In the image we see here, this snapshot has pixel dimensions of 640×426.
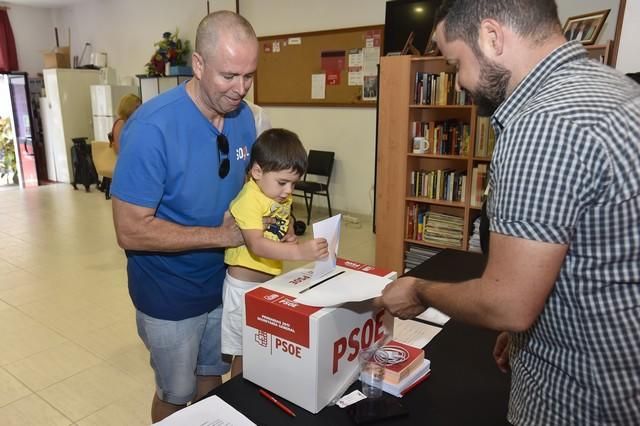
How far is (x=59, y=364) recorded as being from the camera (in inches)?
110

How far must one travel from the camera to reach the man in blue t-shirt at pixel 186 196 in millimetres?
1359

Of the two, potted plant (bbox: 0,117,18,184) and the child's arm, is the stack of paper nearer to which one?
the child's arm

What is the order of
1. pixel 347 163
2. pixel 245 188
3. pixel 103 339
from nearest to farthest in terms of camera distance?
pixel 245 188
pixel 103 339
pixel 347 163

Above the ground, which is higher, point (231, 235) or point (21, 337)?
point (231, 235)

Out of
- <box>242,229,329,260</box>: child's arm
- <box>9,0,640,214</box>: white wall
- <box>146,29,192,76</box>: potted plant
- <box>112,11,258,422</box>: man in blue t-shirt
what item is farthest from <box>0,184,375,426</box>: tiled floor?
<box>146,29,192,76</box>: potted plant

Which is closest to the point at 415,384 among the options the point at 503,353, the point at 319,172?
the point at 503,353

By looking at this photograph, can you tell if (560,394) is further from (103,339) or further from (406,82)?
(406,82)

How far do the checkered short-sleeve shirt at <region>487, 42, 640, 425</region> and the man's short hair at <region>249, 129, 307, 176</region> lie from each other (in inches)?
29.3

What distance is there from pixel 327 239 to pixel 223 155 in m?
0.49

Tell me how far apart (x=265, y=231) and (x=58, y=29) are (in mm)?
10018

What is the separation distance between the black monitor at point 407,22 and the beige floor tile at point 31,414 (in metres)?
4.14

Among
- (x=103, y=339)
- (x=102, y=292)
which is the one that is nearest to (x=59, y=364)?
(x=103, y=339)

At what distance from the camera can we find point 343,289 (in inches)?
47.0

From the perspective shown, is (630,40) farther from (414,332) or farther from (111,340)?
(111,340)
